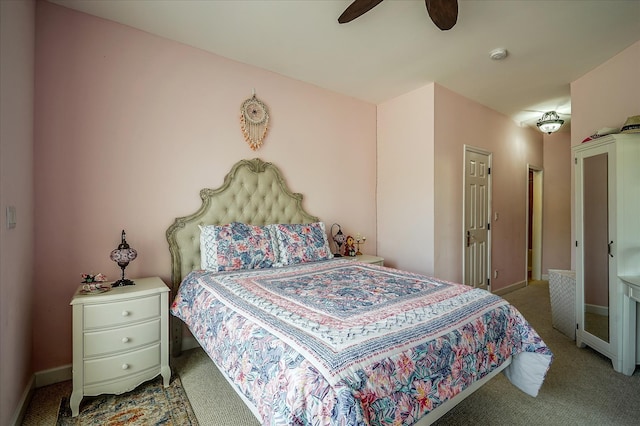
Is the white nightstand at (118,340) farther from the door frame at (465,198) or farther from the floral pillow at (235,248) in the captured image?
the door frame at (465,198)

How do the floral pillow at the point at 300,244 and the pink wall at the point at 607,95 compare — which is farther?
the floral pillow at the point at 300,244

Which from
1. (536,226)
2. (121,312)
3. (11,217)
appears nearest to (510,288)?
(536,226)

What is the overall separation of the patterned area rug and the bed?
439mm

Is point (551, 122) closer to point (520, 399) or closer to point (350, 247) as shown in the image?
point (350, 247)

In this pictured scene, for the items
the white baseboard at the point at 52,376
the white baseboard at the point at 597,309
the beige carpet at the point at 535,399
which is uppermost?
the white baseboard at the point at 597,309

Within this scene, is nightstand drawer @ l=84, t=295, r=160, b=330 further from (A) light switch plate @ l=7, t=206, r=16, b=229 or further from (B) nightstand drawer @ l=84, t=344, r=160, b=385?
(A) light switch plate @ l=7, t=206, r=16, b=229

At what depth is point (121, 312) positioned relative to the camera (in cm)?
197

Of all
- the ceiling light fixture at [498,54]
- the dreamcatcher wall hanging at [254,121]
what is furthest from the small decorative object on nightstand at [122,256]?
the ceiling light fixture at [498,54]

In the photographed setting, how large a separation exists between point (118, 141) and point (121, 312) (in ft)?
4.38

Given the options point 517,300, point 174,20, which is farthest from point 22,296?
point 517,300

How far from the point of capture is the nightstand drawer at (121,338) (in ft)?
6.22

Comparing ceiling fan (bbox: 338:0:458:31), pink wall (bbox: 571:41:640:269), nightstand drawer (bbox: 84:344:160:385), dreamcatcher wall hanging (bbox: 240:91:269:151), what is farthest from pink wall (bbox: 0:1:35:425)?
pink wall (bbox: 571:41:640:269)

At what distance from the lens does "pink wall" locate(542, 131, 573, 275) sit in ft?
17.4

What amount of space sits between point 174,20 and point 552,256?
21.4 ft
